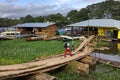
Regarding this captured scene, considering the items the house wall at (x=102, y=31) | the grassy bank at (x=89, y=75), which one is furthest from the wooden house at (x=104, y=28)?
the grassy bank at (x=89, y=75)

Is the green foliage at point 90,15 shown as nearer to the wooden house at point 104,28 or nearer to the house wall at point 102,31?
the wooden house at point 104,28

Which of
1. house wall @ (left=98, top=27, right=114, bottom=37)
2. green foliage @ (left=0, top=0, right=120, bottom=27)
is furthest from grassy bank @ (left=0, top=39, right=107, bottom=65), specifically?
green foliage @ (left=0, top=0, right=120, bottom=27)

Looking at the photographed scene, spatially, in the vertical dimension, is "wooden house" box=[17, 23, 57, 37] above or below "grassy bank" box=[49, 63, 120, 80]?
above

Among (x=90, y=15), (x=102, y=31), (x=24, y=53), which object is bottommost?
(x=24, y=53)

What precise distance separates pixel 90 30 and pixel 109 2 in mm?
36277

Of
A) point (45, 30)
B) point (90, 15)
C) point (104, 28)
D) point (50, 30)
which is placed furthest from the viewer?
point (90, 15)

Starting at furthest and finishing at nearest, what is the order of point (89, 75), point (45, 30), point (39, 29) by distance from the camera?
point (39, 29) < point (45, 30) < point (89, 75)

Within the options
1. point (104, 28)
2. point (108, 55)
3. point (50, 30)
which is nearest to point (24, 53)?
point (108, 55)

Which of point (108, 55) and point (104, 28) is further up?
point (104, 28)

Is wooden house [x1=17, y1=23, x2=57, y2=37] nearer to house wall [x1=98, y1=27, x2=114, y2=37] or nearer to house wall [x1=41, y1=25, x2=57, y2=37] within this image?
house wall [x1=41, y1=25, x2=57, y2=37]

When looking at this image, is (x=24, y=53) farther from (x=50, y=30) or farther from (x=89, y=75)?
(x=50, y=30)

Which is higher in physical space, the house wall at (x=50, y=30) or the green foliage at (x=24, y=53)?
the house wall at (x=50, y=30)

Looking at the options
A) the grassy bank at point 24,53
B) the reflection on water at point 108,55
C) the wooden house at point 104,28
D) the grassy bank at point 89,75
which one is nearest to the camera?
the grassy bank at point 89,75

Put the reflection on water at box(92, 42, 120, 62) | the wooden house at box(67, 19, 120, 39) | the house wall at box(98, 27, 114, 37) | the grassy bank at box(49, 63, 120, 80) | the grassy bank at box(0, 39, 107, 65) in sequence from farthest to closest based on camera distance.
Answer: the house wall at box(98, 27, 114, 37) → the wooden house at box(67, 19, 120, 39) → the reflection on water at box(92, 42, 120, 62) → the grassy bank at box(0, 39, 107, 65) → the grassy bank at box(49, 63, 120, 80)
